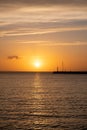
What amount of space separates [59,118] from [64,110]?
28.2 ft

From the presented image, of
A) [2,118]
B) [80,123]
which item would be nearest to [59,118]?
[80,123]

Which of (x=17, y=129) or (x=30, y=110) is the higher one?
(x=17, y=129)

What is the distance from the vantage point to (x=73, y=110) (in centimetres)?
5766

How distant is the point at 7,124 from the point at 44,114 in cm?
1076

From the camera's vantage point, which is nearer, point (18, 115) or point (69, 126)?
point (69, 126)

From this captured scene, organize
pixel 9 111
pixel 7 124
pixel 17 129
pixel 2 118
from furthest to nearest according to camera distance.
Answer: pixel 9 111 < pixel 2 118 < pixel 7 124 < pixel 17 129

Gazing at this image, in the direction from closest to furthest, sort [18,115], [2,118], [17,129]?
1. [17,129]
2. [2,118]
3. [18,115]

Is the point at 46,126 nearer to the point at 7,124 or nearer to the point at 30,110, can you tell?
the point at 7,124

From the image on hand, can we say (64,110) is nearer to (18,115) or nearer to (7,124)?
(18,115)

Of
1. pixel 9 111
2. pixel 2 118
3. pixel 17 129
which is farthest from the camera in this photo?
pixel 9 111

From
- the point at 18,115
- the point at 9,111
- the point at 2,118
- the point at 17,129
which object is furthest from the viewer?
the point at 9,111

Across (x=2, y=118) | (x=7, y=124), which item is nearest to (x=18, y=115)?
(x=2, y=118)

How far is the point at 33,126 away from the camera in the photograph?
43719 millimetres

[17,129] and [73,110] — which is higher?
[17,129]
